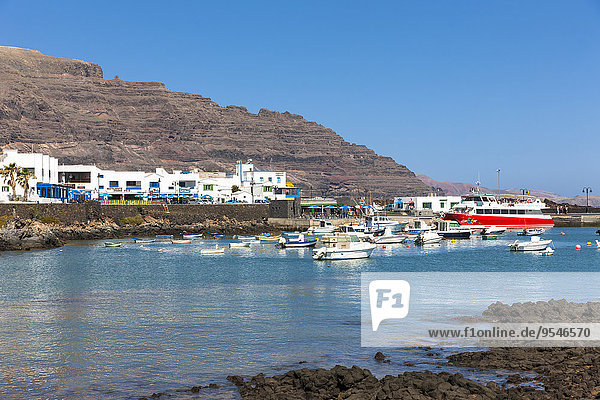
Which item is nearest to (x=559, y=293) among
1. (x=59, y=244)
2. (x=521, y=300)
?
(x=521, y=300)

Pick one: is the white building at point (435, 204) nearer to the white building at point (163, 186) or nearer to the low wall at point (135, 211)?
the white building at point (163, 186)

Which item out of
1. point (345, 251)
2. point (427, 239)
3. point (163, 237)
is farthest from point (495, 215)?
point (345, 251)

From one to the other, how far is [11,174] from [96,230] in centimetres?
1412

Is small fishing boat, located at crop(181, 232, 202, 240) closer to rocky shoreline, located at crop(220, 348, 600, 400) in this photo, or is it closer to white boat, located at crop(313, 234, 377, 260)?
white boat, located at crop(313, 234, 377, 260)

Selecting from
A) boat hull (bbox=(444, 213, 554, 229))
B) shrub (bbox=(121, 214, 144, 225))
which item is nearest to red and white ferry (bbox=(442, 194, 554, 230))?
boat hull (bbox=(444, 213, 554, 229))

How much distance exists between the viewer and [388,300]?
33156 mm

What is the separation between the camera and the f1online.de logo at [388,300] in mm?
29562

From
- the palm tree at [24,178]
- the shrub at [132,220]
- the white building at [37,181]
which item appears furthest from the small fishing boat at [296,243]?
the palm tree at [24,178]

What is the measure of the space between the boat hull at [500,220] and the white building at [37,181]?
62.5 meters

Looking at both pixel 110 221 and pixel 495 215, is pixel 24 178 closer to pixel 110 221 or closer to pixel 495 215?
pixel 110 221

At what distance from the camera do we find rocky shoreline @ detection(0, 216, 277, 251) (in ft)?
236

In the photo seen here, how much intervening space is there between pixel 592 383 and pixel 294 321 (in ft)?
47.8

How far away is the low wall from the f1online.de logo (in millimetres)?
60172

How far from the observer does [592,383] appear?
699 inches
